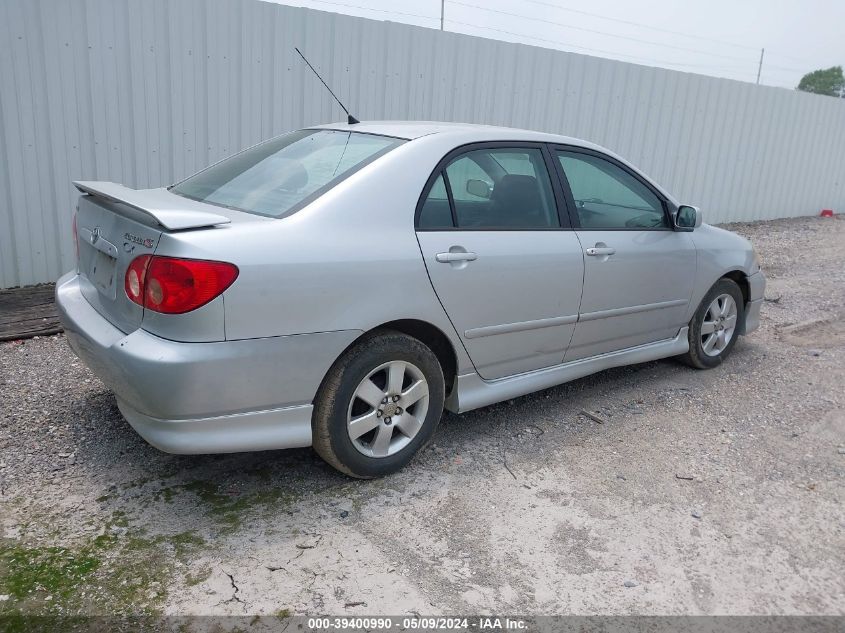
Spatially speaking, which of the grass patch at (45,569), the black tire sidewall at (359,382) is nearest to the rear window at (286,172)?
the black tire sidewall at (359,382)

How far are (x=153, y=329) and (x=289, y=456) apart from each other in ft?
3.63

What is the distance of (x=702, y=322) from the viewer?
512 centimetres

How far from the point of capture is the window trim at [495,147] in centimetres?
349

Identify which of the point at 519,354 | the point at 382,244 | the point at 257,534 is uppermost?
the point at 382,244

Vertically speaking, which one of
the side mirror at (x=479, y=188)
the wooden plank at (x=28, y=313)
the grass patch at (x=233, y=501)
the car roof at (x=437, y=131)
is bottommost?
the grass patch at (x=233, y=501)

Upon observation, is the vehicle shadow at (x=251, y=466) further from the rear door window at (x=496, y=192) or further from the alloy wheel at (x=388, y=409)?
the rear door window at (x=496, y=192)

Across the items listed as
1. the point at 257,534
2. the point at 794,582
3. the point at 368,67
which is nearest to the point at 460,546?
the point at 257,534

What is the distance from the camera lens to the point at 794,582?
2.89 meters

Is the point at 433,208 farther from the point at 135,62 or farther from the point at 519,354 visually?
the point at 135,62

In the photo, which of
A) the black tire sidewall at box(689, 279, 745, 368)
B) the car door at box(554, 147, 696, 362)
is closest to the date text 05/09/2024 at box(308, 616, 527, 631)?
the car door at box(554, 147, 696, 362)

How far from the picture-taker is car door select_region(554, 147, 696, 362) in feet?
13.7

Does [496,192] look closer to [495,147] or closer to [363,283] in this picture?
[495,147]

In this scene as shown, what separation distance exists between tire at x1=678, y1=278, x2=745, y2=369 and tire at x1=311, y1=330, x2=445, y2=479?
2.41 meters

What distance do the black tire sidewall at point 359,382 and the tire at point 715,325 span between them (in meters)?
2.40
